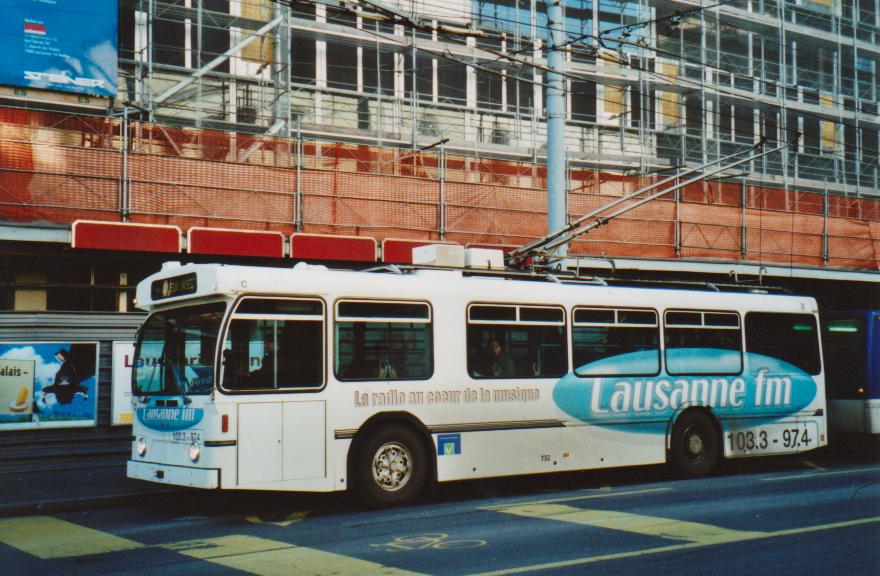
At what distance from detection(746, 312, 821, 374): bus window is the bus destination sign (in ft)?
27.4

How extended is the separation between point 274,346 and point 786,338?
8597mm

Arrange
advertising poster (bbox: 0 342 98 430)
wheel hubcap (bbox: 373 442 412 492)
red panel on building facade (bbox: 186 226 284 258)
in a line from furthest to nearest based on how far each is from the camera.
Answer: red panel on building facade (bbox: 186 226 284 258)
advertising poster (bbox: 0 342 98 430)
wheel hubcap (bbox: 373 442 412 492)

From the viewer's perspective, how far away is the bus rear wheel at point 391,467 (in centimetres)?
1107

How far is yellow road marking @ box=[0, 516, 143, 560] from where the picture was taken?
8.97 metres

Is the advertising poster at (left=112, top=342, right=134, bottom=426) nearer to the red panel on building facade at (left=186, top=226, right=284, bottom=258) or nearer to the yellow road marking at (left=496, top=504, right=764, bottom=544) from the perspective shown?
the red panel on building facade at (left=186, top=226, right=284, bottom=258)

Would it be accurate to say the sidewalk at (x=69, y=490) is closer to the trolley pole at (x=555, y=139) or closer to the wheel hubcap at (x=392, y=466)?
the wheel hubcap at (x=392, y=466)

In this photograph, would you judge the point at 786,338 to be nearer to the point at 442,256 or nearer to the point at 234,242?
the point at 442,256

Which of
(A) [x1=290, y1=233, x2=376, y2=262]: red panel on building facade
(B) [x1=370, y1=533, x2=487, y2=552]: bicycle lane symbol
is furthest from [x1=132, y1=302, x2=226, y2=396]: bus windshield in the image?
(A) [x1=290, y1=233, x2=376, y2=262]: red panel on building facade

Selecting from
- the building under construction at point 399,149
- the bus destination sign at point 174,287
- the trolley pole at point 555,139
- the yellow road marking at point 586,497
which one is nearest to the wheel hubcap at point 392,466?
the yellow road marking at point 586,497

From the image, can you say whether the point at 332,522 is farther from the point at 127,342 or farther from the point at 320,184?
the point at 320,184

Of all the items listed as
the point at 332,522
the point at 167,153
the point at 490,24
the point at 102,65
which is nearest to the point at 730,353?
the point at 332,522

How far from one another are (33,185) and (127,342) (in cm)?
290

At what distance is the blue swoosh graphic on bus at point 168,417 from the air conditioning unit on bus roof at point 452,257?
368cm

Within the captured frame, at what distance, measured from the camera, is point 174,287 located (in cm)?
1115
